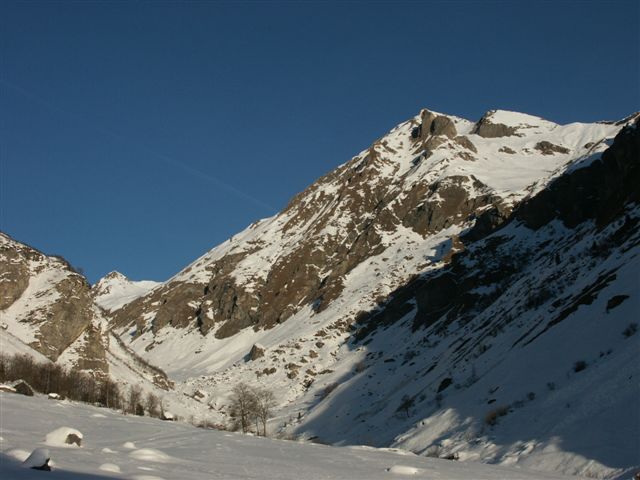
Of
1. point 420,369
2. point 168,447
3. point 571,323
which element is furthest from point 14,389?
point 420,369

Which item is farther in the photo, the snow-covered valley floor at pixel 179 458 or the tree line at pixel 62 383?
the tree line at pixel 62 383

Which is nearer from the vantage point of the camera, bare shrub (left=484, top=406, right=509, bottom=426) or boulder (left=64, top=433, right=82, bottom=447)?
boulder (left=64, top=433, right=82, bottom=447)

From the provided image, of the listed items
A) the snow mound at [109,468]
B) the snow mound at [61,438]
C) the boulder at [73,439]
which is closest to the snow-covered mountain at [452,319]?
the snow mound at [109,468]

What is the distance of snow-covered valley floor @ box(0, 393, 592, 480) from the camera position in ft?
36.6

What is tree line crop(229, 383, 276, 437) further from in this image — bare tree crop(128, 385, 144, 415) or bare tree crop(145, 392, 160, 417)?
bare tree crop(128, 385, 144, 415)

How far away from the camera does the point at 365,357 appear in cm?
10012

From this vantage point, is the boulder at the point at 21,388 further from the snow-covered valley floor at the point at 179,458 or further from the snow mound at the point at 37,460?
the snow mound at the point at 37,460

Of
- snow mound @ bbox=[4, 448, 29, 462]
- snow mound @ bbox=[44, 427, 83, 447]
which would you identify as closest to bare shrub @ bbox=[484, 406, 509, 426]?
snow mound @ bbox=[44, 427, 83, 447]

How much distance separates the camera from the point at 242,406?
247ft

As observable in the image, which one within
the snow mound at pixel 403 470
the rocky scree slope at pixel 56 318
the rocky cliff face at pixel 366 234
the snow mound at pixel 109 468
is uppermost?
the rocky cliff face at pixel 366 234

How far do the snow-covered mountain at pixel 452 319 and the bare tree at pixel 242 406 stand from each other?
3146 mm

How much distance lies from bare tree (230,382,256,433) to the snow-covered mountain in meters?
3.15

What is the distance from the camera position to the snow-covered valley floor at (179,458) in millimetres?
11156

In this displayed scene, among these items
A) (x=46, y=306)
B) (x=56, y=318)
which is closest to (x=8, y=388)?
(x=56, y=318)
